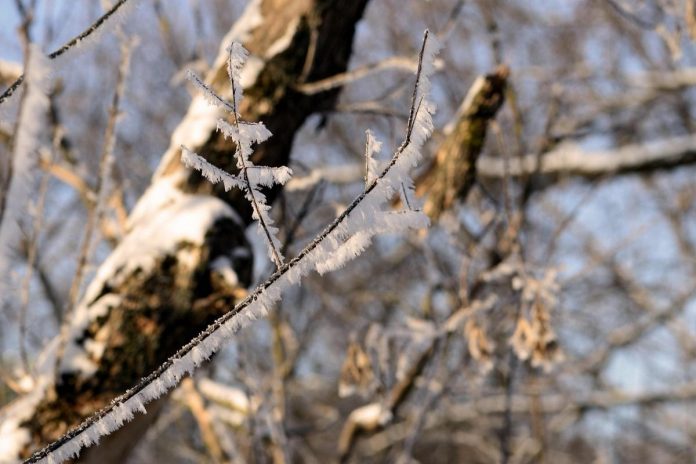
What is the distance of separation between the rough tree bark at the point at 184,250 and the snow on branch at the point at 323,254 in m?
0.59

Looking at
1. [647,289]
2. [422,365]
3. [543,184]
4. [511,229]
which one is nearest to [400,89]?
[511,229]

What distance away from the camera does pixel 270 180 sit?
2.18 ft

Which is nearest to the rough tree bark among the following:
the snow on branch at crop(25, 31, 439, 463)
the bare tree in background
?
the bare tree in background

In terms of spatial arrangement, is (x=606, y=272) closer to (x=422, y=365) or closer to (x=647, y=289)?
(x=647, y=289)

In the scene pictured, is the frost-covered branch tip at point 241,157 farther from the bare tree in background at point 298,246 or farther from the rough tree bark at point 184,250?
the rough tree bark at point 184,250

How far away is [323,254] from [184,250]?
812mm

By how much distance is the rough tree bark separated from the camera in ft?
4.15

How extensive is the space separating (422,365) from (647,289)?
4.72 meters

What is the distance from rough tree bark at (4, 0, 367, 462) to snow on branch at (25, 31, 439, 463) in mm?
593

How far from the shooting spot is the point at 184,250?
A: 1377 mm

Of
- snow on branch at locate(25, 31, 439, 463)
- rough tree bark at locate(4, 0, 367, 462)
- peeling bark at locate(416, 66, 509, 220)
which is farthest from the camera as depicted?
peeling bark at locate(416, 66, 509, 220)

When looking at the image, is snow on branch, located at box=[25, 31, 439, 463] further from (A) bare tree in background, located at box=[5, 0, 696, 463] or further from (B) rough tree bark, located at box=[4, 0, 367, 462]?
(B) rough tree bark, located at box=[4, 0, 367, 462]

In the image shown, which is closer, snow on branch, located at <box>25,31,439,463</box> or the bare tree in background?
snow on branch, located at <box>25,31,439,463</box>

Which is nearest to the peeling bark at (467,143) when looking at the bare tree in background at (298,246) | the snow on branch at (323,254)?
the bare tree in background at (298,246)
